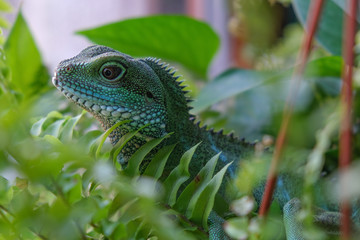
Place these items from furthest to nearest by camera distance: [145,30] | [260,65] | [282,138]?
1. [260,65]
2. [145,30]
3. [282,138]

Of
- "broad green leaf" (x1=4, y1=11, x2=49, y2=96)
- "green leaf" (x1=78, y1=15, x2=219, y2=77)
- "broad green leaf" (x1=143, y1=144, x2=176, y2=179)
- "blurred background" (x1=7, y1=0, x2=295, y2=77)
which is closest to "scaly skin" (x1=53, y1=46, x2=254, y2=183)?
"broad green leaf" (x1=143, y1=144, x2=176, y2=179)

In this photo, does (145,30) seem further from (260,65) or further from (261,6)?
(261,6)

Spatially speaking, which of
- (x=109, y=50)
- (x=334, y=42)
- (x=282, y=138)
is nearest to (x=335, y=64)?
(x=334, y=42)

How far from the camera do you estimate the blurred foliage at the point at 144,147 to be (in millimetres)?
441

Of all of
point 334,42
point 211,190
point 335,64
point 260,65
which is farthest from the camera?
point 260,65

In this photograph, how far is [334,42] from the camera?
4.40ft

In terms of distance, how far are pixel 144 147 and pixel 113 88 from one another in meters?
0.22

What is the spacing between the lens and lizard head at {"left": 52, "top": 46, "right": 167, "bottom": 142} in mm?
914

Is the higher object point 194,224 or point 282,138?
point 282,138

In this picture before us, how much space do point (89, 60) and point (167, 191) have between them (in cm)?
37

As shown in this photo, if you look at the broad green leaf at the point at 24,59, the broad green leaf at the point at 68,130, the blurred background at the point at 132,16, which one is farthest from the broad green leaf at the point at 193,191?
the blurred background at the point at 132,16

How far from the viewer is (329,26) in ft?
4.45

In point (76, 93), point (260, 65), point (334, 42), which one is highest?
point (334, 42)

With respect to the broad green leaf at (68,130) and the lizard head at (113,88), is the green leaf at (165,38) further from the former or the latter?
the broad green leaf at (68,130)
